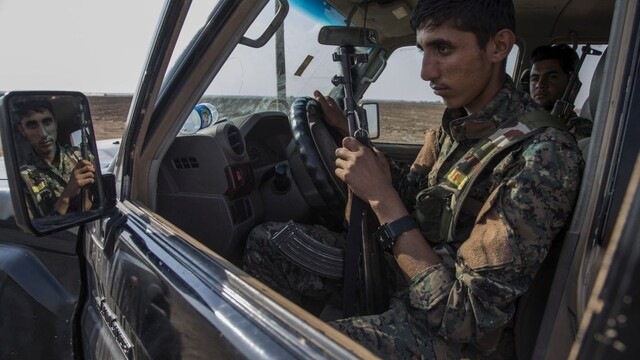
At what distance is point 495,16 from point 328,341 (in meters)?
1.06

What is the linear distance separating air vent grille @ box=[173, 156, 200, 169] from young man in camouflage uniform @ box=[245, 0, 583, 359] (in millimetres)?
703

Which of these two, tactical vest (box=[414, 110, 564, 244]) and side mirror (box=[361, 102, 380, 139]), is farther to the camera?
side mirror (box=[361, 102, 380, 139])

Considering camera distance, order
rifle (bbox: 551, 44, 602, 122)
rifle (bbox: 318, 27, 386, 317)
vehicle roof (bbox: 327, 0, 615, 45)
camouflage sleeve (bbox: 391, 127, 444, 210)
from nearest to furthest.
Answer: rifle (bbox: 318, 27, 386, 317) → camouflage sleeve (bbox: 391, 127, 444, 210) → vehicle roof (bbox: 327, 0, 615, 45) → rifle (bbox: 551, 44, 602, 122)

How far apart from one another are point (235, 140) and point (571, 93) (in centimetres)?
217

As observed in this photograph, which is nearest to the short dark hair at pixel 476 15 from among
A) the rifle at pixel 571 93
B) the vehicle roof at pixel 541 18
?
the vehicle roof at pixel 541 18

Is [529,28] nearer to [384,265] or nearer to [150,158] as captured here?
[384,265]

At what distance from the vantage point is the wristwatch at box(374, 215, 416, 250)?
1375mm

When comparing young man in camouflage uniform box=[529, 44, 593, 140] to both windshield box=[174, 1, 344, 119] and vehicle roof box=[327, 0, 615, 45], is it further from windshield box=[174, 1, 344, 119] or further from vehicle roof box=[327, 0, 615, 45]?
windshield box=[174, 1, 344, 119]

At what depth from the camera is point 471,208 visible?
133 cm

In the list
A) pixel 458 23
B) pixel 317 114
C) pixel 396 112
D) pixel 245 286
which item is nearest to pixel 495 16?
pixel 458 23

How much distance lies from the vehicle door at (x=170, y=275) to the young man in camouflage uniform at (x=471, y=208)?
1.03 feet

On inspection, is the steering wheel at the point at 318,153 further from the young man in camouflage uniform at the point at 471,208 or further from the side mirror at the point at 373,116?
the side mirror at the point at 373,116

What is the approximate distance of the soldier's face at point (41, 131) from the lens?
4.28 ft

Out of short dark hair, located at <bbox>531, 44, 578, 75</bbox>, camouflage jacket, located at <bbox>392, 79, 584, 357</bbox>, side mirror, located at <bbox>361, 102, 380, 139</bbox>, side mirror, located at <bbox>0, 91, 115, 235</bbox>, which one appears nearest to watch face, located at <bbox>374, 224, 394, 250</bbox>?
camouflage jacket, located at <bbox>392, 79, 584, 357</bbox>
